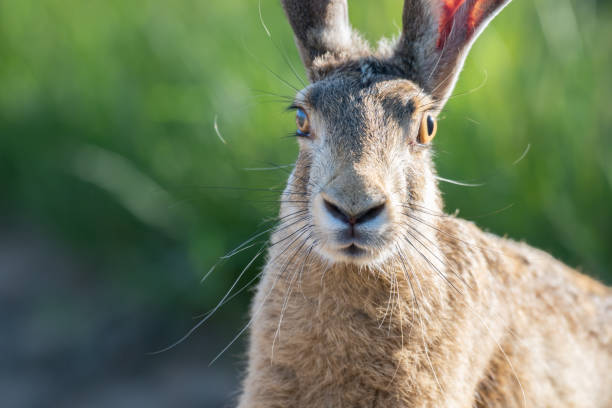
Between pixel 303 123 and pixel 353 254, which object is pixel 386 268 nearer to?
pixel 353 254

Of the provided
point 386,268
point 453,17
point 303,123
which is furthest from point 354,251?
point 453,17

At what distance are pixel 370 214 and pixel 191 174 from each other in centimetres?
299

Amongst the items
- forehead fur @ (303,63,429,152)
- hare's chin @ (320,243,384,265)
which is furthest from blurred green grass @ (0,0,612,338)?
hare's chin @ (320,243,384,265)

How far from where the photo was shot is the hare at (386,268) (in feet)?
9.50

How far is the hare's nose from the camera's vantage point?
2.67 meters

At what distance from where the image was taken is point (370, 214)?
271 centimetres

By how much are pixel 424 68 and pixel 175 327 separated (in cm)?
260

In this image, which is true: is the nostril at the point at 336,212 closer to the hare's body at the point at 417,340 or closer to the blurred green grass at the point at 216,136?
the hare's body at the point at 417,340

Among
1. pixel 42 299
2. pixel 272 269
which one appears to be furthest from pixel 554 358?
pixel 42 299

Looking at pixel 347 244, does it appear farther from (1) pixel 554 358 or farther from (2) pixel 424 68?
(1) pixel 554 358

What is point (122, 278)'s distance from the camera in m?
5.48

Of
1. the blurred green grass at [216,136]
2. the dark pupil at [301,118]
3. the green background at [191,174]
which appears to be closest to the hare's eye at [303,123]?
the dark pupil at [301,118]

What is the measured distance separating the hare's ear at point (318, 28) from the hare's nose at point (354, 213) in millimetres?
871

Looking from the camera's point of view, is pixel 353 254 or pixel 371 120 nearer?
pixel 353 254
